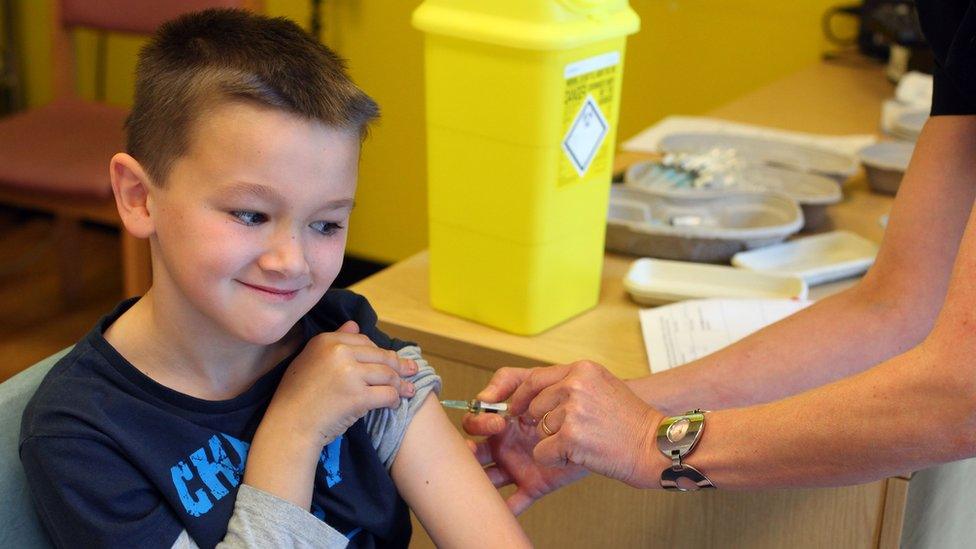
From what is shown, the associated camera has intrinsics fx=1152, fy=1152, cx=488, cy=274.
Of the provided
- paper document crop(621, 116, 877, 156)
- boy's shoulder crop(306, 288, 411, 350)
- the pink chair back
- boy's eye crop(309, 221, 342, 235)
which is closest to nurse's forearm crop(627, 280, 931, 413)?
boy's shoulder crop(306, 288, 411, 350)

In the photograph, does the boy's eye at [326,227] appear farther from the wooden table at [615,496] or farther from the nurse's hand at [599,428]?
the wooden table at [615,496]

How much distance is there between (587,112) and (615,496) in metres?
0.47

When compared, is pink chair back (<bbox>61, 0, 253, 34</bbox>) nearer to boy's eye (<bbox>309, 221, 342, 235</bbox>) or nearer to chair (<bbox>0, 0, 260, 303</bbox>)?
chair (<bbox>0, 0, 260, 303</bbox>)

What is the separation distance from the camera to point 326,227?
102 centimetres

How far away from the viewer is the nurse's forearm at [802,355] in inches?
52.4

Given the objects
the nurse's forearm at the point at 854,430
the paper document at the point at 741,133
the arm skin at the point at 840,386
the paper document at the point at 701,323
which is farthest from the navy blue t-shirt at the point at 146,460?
the paper document at the point at 741,133

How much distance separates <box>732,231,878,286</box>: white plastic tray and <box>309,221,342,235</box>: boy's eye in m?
0.80

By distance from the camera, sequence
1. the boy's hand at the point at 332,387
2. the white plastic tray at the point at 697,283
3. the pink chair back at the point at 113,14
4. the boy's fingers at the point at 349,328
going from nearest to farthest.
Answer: the boy's hand at the point at 332,387 → the boy's fingers at the point at 349,328 → the white plastic tray at the point at 697,283 → the pink chair back at the point at 113,14

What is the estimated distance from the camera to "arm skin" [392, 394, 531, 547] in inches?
44.5

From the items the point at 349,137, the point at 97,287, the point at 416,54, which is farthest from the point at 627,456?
the point at 97,287

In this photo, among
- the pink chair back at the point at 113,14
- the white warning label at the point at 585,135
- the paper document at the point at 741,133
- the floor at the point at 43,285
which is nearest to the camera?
the white warning label at the point at 585,135

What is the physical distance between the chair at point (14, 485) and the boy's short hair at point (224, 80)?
22cm

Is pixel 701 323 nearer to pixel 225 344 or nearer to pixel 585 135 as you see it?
pixel 585 135

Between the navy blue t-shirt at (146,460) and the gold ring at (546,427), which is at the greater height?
the navy blue t-shirt at (146,460)
